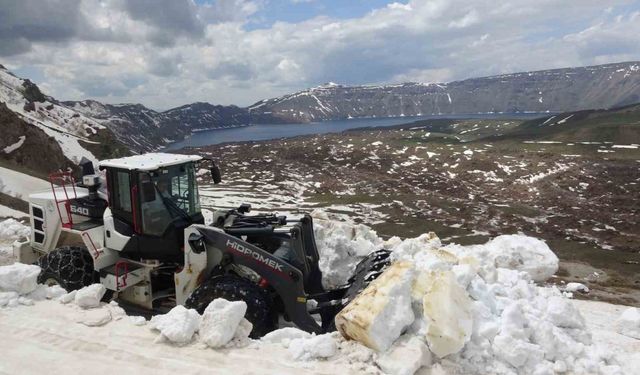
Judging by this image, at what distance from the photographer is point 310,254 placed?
9797mm

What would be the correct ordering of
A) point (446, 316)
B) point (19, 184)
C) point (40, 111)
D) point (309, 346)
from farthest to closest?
point (40, 111) < point (19, 184) < point (309, 346) < point (446, 316)

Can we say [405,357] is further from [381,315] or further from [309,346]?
[309,346]

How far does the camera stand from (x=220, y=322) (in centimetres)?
696

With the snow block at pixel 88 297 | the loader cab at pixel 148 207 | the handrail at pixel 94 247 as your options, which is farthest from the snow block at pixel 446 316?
the handrail at pixel 94 247

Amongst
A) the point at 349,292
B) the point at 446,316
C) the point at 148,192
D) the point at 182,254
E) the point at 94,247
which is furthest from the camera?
the point at 94,247

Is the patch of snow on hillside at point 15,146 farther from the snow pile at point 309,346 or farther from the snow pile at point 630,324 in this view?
the snow pile at point 630,324

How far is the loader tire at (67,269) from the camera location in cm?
959

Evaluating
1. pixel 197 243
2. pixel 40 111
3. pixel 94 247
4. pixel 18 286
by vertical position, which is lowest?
pixel 18 286

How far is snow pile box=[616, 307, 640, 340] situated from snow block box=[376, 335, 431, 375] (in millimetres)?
6806

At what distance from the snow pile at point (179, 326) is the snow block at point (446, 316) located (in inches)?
134

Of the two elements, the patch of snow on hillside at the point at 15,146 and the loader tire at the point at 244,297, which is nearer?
the loader tire at the point at 244,297

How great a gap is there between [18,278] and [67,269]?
1.46 m

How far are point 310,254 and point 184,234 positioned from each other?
98.9 inches

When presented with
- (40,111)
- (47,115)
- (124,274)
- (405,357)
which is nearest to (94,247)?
(124,274)
